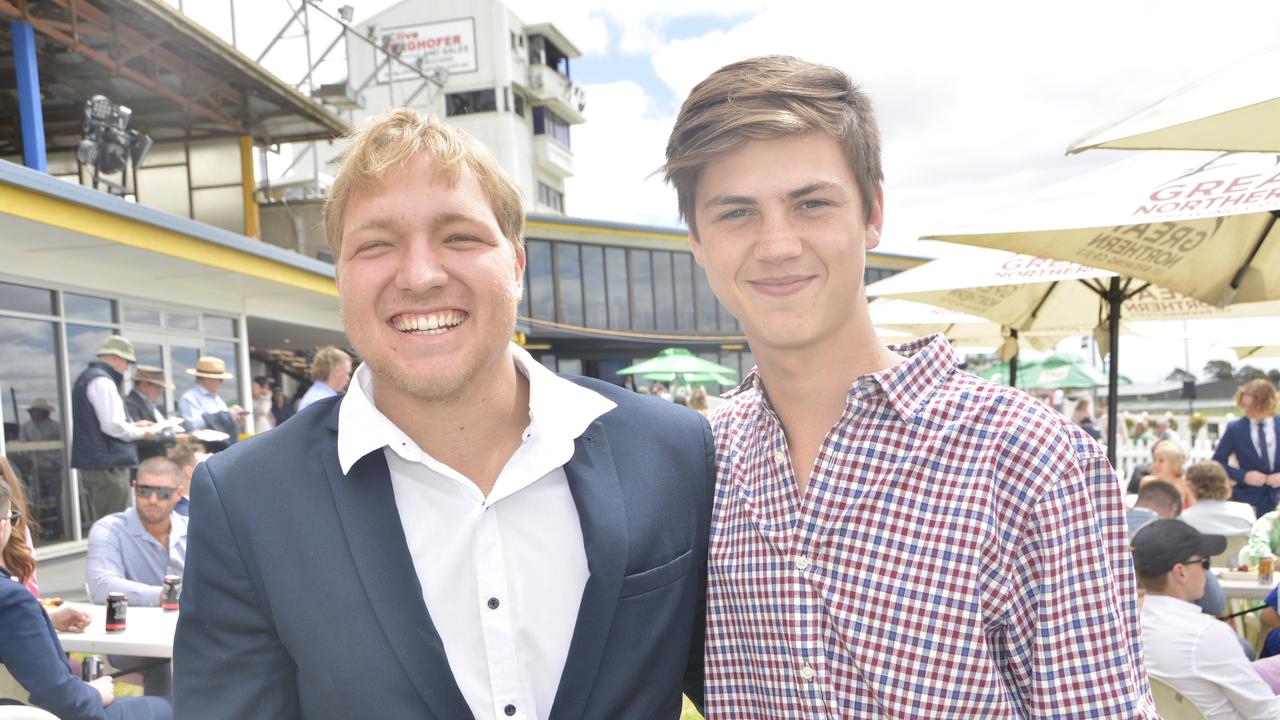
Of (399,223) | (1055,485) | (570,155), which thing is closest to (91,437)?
(399,223)

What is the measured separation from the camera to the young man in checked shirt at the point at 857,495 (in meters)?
1.53

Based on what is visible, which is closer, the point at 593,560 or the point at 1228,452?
the point at 593,560

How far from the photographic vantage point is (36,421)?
980cm

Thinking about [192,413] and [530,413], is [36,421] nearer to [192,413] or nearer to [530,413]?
[192,413]

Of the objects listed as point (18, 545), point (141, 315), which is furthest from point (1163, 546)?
point (141, 315)

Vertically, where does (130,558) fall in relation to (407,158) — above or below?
below

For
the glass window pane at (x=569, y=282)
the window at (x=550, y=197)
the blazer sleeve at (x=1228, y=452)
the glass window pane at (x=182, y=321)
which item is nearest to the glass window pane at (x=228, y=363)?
the glass window pane at (x=182, y=321)

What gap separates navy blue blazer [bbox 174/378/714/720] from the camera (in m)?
1.71

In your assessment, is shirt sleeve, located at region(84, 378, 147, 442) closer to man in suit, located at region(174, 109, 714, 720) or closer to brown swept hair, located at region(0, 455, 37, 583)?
brown swept hair, located at region(0, 455, 37, 583)

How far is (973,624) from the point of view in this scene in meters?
1.58

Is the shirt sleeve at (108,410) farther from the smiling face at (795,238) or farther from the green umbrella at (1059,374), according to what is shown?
the green umbrella at (1059,374)

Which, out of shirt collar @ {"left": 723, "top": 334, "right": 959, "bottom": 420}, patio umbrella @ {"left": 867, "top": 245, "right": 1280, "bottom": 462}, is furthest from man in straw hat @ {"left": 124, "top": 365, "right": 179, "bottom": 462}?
shirt collar @ {"left": 723, "top": 334, "right": 959, "bottom": 420}

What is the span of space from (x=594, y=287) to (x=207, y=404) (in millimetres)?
22359

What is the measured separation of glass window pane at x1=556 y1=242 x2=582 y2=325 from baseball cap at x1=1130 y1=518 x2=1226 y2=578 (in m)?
26.5
